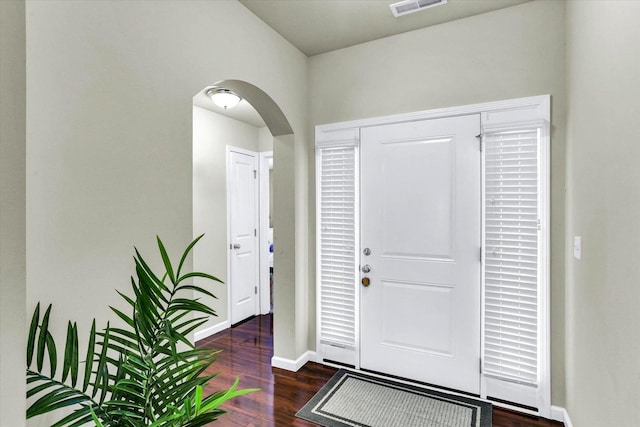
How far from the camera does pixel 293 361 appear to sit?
2.67 metres

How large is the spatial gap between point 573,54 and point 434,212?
1221 mm

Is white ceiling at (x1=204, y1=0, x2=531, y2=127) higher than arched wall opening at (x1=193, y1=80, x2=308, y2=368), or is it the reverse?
white ceiling at (x1=204, y1=0, x2=531, y2=127)

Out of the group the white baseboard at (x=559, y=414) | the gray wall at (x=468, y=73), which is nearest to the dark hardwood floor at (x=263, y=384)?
the white baseboard at (x=559, y=414)

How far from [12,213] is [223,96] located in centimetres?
235

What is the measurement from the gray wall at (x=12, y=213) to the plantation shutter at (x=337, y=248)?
2149 mm

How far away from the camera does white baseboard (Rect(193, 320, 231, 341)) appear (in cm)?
333

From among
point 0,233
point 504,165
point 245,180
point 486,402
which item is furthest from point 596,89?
point 245,180

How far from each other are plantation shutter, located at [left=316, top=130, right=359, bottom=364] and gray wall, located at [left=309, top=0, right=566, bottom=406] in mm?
243

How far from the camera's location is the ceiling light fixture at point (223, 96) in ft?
9.13

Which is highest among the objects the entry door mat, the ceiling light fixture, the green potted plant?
the ceiling light fixture

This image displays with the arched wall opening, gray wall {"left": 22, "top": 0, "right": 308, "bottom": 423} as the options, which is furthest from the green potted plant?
the arched wall opening

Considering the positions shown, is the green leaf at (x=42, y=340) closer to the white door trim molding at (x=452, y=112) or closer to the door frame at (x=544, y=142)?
the white door trim molding at (x=452, y=112)

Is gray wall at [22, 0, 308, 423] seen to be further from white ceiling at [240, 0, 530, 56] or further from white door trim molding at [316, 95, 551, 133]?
white door trim molding at [316, 95, 551, 133]

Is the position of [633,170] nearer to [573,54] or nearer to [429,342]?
[573,54]
